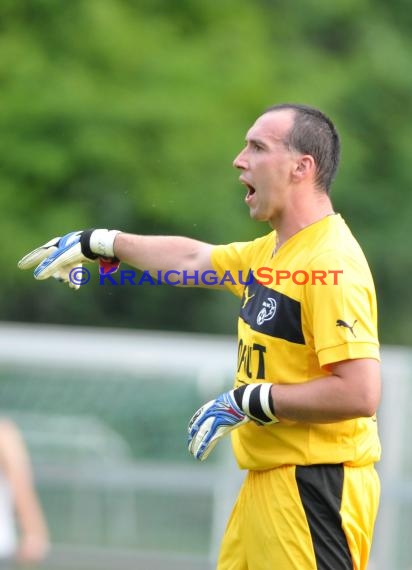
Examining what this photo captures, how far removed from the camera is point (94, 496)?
796 cm

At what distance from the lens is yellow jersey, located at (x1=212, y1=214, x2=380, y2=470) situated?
3.84 metres

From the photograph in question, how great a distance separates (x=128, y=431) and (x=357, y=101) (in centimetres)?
406

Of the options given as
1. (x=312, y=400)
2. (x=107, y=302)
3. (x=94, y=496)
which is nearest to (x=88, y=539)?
(x=94, y=496)

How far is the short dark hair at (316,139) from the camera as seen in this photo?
413cm

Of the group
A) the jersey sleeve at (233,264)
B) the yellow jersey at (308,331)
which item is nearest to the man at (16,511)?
the jersey sleeve at (233,264)

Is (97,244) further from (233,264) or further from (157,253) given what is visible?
(233,264)

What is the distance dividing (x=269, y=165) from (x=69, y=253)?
97 cm

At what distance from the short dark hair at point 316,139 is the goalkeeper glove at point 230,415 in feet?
2.61

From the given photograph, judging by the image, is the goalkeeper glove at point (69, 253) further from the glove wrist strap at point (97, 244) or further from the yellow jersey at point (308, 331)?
the yellow jersey at point (308, 331)

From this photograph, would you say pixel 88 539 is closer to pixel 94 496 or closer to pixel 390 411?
pixel 94 496

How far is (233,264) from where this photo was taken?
4.55 metres

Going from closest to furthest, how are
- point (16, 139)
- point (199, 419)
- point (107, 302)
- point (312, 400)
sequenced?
point (312, 400) < point (199, 419) < point (16, 139) < point (107, 302)

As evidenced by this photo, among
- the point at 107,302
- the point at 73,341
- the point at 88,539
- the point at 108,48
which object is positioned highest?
the point at 108,48

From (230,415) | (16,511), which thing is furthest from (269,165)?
(16,511)
